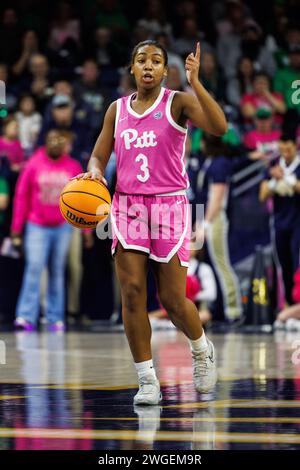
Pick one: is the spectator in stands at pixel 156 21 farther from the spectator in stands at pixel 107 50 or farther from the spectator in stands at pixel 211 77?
the spectator in stands at pixel 211 77

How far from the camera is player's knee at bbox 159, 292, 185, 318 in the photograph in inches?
328

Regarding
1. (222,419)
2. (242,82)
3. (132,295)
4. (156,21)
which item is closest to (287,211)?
(242,82)

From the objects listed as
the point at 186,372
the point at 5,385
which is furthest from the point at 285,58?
the point at 5,385

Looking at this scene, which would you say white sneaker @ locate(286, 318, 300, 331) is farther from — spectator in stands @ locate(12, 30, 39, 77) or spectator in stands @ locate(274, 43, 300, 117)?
spectator in stands @ locate(12, 30, 39, 77)

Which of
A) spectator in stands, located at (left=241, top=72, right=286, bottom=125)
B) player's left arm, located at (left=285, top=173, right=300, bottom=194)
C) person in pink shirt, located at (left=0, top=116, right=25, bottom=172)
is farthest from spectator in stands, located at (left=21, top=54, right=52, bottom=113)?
player's left arm, located at (left=285, top=173, right=300, bottom=194)

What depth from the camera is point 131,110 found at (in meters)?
8.51

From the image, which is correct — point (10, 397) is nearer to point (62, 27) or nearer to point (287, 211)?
point (287, 211)

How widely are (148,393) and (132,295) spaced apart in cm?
66

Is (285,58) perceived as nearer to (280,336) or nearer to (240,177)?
(240,177)

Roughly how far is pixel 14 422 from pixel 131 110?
254cm

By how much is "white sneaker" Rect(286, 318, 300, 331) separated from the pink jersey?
738 centimetres

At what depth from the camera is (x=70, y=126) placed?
18.4 meters

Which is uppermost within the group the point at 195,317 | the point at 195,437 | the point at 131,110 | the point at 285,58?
the point at 285,58

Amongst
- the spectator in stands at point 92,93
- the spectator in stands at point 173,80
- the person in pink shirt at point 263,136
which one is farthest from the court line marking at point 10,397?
the spectator in stands at point 92,93
